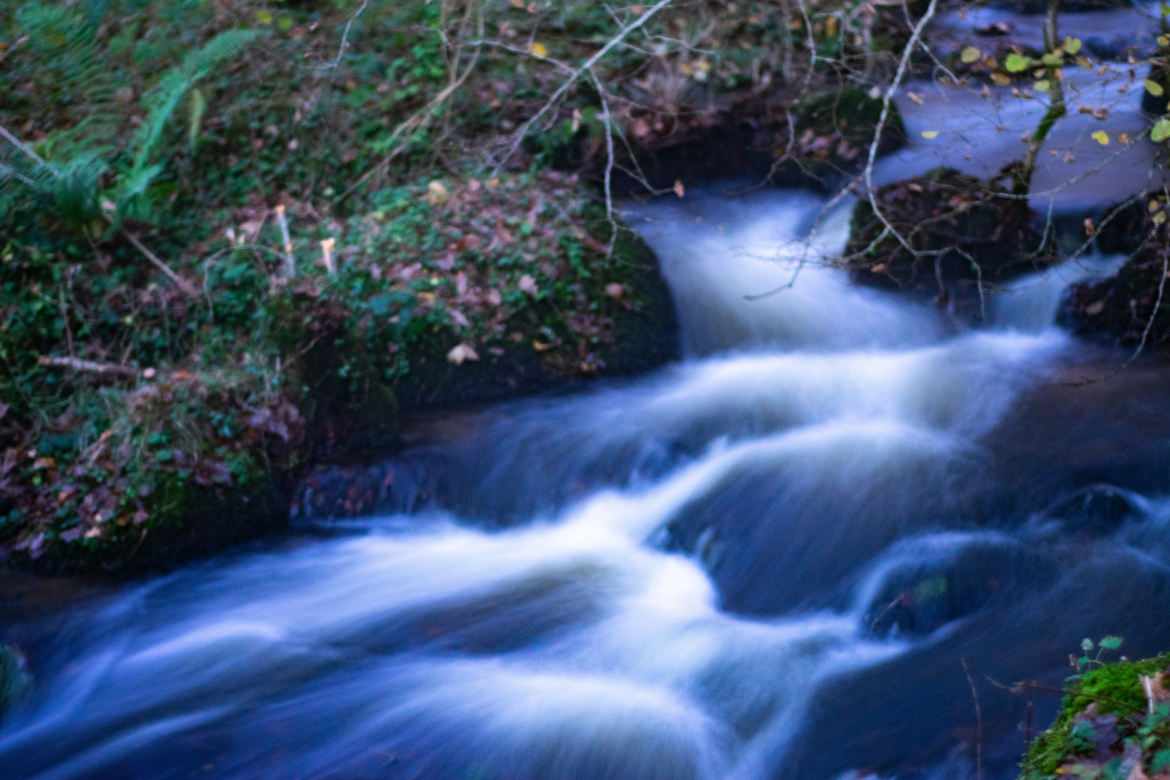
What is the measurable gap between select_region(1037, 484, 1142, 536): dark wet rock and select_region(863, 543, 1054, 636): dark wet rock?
357 millimetres

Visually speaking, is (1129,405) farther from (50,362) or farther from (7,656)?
(50,362)

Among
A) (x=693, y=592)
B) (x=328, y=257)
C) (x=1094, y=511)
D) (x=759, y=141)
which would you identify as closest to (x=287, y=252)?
(x=328, y=257)

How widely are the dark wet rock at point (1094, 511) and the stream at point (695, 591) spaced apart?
15 millimetres

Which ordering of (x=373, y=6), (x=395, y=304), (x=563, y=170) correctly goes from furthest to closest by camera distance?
(x=373, y=6)
(x=563, y=170)
(x=395, y=304)

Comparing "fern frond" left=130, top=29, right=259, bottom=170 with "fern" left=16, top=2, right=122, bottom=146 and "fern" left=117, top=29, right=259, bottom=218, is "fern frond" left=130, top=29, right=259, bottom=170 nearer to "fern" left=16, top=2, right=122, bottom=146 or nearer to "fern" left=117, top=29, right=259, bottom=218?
"fern" left=117, top=29, right=259, bottom=218

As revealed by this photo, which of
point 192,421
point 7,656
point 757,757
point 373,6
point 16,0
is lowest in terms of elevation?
point 757,757

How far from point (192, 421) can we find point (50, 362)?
124cm

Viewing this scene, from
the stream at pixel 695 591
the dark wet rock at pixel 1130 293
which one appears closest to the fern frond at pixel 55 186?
the stream at pixel 695 591

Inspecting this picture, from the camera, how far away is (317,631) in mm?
4895

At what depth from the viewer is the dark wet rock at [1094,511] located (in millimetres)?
4777

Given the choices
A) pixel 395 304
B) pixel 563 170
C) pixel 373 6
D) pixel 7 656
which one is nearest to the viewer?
pixel 7 656

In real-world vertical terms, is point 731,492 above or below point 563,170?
below

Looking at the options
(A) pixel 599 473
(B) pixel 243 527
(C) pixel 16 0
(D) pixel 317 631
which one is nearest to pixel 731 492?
(A) pixel 599 473

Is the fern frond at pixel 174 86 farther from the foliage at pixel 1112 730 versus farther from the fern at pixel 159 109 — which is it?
the foliage at pixel 1112 730
